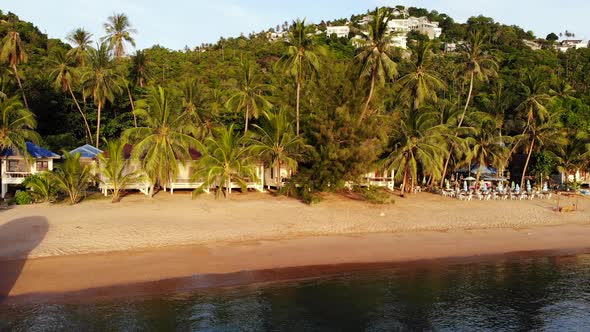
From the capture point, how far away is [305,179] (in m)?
27.6

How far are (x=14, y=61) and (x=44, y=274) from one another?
88.1 ft


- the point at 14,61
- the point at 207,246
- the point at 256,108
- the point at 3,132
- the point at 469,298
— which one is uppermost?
the point at 14,61

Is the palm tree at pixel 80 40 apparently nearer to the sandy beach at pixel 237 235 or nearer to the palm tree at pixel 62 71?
the palm tree at pixel 62 71

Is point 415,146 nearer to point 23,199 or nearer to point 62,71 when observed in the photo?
point 23,199

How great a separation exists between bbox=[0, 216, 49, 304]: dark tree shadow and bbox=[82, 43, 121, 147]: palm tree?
1941 centimetres

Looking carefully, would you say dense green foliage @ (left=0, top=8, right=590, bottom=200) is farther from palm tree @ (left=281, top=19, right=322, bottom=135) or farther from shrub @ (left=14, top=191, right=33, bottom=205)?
shrub @ (left=14, top=191, right=33, bottom=205)

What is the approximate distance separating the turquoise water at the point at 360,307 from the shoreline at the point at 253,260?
24.7 inches

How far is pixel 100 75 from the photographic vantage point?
38.2 m

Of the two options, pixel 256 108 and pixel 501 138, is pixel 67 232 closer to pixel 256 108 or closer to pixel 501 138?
pixel 256 108

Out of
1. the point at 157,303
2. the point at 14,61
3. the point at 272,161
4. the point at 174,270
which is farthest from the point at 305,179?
the point at 14,61

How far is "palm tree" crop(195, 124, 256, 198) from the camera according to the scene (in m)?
26.9

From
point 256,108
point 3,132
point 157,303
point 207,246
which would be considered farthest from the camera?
point 256,108

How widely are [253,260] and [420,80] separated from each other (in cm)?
1787

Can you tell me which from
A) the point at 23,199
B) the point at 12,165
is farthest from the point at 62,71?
the point at 23,199
